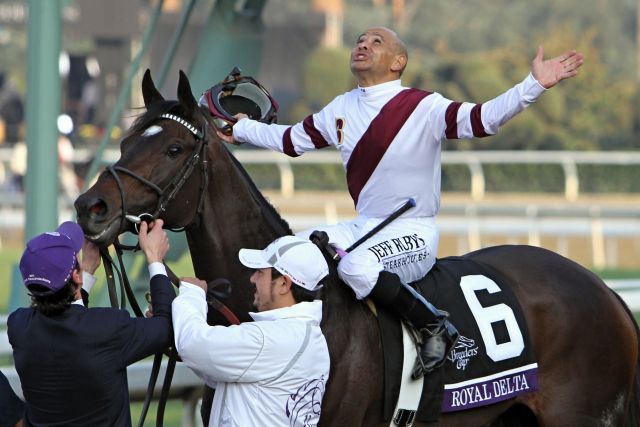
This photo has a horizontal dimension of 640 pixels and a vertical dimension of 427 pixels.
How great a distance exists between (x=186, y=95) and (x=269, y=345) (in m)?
1.02

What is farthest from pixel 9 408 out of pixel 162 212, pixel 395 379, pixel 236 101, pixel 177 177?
pixel 236 101

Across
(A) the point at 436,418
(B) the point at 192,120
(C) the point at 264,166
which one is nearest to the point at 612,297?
(A) the point at 436,418

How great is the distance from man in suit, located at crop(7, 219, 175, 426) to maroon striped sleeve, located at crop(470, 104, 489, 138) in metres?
1.44

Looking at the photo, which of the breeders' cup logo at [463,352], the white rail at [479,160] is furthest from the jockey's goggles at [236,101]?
the white rail at [479,160]

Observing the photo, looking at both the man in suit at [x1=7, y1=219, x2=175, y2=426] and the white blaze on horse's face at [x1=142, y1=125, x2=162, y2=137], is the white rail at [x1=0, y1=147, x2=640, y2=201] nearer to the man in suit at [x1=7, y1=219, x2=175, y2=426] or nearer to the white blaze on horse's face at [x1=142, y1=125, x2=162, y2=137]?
the white blaze on horse's face at [x1=142, y1=125, x2=162, y2=137]

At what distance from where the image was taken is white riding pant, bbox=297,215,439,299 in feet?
14.3

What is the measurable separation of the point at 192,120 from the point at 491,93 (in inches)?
914

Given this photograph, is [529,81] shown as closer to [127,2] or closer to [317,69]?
[127,2]

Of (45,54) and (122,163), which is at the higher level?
(45,54)

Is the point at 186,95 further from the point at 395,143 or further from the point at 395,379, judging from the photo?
the point at 395,379

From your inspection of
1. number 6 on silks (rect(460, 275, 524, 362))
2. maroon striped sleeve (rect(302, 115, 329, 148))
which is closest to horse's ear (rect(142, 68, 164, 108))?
maroon striped sleeve (rect(302, 115, 329, 148))

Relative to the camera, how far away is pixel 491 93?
27078 millimetres

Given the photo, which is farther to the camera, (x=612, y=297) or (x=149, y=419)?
(x=149, y=419)

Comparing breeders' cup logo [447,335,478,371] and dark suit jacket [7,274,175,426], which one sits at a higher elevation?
dark suit jacket [7,274,175,426]
